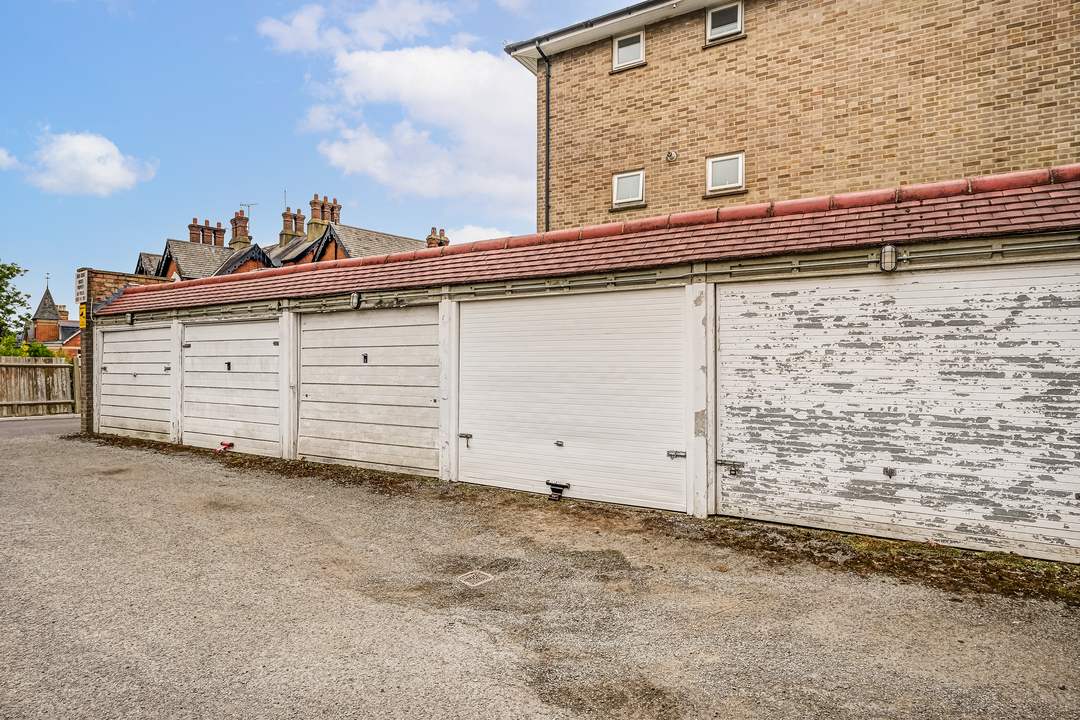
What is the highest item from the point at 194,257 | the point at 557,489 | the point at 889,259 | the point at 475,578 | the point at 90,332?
the point at 194,257

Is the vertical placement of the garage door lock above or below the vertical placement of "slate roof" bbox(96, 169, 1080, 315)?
below

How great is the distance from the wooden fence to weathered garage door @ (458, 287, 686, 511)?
20.4 m

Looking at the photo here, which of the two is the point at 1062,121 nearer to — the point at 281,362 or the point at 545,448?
the point at 545,448

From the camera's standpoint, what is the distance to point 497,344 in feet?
29.0

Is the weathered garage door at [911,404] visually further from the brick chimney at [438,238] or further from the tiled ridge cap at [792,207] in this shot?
the brick chimney at [438,238]

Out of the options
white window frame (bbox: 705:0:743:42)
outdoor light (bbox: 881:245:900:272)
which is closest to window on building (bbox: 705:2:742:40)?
white window frame (bbox: 705:0:743:42)

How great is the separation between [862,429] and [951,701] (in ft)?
11.3

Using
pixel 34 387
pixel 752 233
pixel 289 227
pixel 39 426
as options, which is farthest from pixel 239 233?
pixel 752 233

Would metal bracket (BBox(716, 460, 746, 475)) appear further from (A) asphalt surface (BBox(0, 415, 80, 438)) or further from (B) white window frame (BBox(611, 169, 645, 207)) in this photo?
(A) asphalt surface (BBox(0, 415, 80, 438))

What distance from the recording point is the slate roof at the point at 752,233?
586 cm

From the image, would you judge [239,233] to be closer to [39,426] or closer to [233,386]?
[39,426]

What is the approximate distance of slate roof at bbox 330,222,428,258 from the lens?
91.1ft

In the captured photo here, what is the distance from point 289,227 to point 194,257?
6796 millimetres

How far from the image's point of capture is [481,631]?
4.23 meters
